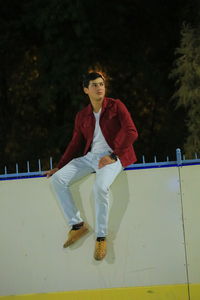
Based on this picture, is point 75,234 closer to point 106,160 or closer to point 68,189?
point 68,189

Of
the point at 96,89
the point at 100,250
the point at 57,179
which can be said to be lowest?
the point at 100,250

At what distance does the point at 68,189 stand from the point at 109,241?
53 cm

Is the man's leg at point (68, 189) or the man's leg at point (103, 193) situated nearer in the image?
the man's leg at point (103, 193)

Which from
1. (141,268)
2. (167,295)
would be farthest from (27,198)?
(167,295)

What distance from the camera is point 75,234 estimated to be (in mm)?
3992

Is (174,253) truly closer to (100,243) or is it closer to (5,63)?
(100,243)

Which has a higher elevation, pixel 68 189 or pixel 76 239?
pixel 68 189

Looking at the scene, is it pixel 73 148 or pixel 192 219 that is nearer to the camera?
pixel 192 219

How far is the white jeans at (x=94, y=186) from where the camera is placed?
3.81m

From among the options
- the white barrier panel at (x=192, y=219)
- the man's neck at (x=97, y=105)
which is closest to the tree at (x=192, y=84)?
the white barrier panel at (x=192, y=219)

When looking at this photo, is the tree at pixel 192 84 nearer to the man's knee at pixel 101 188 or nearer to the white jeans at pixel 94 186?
the white jeans at pixel 94 186

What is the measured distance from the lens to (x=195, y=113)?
11.5 metres

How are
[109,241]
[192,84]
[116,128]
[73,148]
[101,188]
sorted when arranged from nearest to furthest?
[101,188]
[116,128]
[109,241]
[73,148]
[192,84]

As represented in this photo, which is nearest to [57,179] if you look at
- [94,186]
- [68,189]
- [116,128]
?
[68,189]
